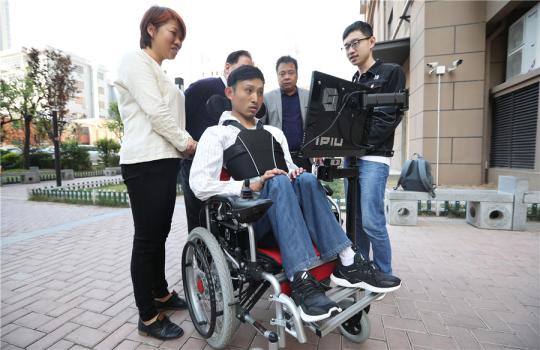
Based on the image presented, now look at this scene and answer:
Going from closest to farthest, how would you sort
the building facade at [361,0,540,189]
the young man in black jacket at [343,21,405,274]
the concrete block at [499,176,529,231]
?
the young man in black jacket at [343,21,405,274] → the concrete block at [499,176,529,231] → the building facade at [361,0,540,189]

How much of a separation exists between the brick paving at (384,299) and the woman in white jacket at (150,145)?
1.22 ft

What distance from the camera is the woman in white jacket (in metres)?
1.70

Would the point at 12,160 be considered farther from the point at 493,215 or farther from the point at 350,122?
the point at 493,215

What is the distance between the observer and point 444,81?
6289 millimetres

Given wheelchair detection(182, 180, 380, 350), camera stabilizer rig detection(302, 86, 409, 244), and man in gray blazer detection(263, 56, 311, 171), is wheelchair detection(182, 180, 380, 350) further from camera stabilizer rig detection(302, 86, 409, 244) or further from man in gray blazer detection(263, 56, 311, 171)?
man in gray blazer detection(263, 56, 311, 171)

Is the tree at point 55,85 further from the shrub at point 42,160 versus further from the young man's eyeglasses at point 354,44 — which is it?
the young man's eyeglasses at point 354,44

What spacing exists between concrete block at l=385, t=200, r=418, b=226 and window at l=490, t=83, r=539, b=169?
105 inches

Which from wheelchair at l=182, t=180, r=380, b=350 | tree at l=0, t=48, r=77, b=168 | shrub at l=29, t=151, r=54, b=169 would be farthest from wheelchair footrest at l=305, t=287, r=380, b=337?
shrub at l=29, t=151, r=54, b=169

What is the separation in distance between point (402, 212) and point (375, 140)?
9.30 feet

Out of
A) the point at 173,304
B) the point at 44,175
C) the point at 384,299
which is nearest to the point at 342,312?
the point at 384,299

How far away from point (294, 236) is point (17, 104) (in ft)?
54.2

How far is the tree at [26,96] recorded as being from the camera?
1254 cm

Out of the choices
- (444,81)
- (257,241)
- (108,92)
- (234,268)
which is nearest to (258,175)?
(257,241)

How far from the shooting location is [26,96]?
41.4 feet
